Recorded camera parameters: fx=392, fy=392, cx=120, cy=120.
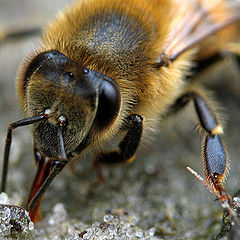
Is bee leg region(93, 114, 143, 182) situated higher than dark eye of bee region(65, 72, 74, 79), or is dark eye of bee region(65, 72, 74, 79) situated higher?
dark eye of bee region(65, 72, 74, 79)

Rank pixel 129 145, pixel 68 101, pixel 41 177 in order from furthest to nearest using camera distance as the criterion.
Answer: pixel 129 145 < pixel 41 177 < pixel 68 101

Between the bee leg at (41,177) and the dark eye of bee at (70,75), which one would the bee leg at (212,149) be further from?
the dark eye of bee at (70,75)

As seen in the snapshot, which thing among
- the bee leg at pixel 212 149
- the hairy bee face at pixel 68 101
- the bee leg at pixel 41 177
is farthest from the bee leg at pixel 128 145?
the bee leg at pixel 212 149

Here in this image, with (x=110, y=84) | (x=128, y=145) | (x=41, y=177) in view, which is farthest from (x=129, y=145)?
(x=41, y=177)

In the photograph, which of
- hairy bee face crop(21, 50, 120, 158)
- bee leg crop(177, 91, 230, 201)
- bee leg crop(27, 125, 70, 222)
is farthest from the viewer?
bee leg crop(177, 91, 230, 201)

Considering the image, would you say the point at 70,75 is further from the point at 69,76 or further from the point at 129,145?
the point at 129,145

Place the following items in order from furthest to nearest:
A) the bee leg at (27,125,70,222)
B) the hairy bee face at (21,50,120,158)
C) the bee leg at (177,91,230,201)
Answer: the bee leg at (177,91,230,201)
the bee leg at (27,125,70,222)
the hairy bee face at (21,50,120,158)

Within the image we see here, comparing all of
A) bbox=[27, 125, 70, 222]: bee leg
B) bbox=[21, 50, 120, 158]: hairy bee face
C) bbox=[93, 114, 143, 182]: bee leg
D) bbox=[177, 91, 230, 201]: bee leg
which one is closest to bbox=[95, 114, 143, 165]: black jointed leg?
bbox=[93, 114, 143, 182]: bee leg

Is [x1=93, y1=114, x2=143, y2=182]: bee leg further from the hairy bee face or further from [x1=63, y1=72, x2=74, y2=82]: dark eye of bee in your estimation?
[x1=63, y1=72, x2=74, y2=82]: dark eye of bee
